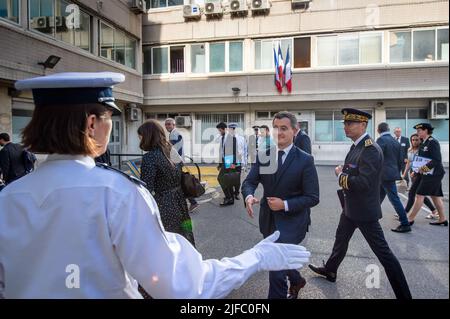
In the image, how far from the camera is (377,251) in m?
3.06

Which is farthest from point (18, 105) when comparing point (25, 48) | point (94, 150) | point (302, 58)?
point (302, 58)

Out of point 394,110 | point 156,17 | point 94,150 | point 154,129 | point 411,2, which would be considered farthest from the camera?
point 156,17

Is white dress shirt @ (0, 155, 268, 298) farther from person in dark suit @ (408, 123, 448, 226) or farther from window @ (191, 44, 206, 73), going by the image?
window @ (191, 44, 206, 73)

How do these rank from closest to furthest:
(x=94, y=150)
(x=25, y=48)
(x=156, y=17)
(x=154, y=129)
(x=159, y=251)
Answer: (x=159, y=251) → (x=94, y=150) → (x=154, y=129) → (x=25, y=48) → (x=156, y=17)

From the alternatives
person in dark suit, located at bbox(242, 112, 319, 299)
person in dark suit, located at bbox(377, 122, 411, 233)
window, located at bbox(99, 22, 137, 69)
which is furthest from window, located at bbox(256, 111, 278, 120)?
person in dark suit, located at bbox(242, 112, 319, 299)

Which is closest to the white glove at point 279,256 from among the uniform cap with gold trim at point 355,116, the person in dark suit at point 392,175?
the uniform cap with gold trim at point 355,116

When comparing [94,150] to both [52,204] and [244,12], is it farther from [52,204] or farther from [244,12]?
[244,12]

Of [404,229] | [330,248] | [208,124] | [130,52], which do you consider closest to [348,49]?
[208,124]

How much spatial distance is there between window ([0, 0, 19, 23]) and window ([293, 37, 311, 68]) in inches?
429

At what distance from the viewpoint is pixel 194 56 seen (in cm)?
1686

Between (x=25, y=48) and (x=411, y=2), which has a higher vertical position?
(x=411, y=2)

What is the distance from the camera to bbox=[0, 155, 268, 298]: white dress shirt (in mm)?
901


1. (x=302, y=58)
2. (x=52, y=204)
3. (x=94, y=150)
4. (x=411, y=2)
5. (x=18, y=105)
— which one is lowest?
(x=52, y=204)

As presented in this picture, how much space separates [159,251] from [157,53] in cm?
1755
